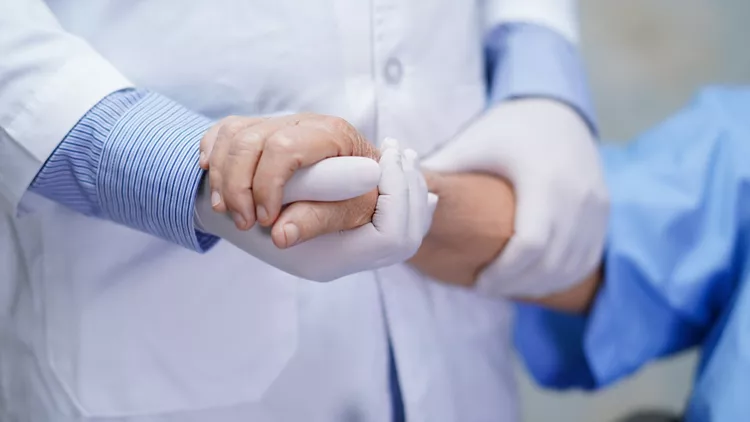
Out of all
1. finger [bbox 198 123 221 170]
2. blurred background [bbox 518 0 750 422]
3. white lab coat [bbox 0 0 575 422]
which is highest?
finger [bbox 198 123 221 170]

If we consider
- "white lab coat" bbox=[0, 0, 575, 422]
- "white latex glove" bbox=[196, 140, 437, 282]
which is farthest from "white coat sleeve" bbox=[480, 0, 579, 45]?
"white latex glove" bbox=[196, 140, 437, 282]

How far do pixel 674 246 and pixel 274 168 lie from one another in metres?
0.40

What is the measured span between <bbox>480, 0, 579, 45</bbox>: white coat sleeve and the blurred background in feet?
1.77

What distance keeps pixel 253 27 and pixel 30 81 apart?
121mm

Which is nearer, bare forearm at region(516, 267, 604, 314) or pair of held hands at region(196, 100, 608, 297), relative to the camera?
pair of held hands at region(196, 100, 608, 297)

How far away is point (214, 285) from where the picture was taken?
418 mm

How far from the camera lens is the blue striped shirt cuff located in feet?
1.72

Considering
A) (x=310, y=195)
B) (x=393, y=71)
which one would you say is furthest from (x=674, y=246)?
(x=310, y=195)

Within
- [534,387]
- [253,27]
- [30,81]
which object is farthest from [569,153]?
[534,387]

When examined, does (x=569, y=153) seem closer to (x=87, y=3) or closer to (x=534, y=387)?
(x=87, y=3)

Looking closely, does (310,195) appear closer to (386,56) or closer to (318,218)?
(318,218)

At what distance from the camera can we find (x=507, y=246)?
1.51ft

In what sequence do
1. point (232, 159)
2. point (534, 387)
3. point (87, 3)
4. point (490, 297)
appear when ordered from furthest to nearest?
point (534, 387) → point (490, 297) → point (87, 3) → point (232, 159)

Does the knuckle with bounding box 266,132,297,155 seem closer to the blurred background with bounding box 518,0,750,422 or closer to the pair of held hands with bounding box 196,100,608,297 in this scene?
the pair of held hands with bounding box 196,100,608,297
